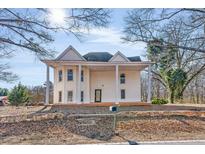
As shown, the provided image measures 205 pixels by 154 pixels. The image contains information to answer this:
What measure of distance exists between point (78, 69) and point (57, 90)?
4.56 ft

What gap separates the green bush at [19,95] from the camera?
35.0 ft

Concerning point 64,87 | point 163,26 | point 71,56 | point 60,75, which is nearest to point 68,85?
point 64,87

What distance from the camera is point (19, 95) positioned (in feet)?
38.5

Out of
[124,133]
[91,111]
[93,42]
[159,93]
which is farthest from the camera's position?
[159,93]

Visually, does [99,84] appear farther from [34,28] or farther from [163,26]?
[34,28]

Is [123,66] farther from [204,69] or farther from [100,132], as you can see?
[100,132]

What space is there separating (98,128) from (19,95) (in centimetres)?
514

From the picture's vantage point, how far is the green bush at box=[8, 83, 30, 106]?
10672 mm

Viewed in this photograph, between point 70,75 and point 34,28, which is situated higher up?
point 34,28

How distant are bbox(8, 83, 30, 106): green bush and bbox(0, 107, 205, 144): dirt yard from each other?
1407 mm

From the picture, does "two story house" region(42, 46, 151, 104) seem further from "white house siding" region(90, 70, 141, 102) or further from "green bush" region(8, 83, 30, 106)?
"green bush" region(8, 83, 30, 106)

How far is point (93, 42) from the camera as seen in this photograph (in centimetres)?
882

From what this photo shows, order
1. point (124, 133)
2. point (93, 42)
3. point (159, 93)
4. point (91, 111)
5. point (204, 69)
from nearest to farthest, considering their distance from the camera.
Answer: point (124, 133) → point (93, 42) → point (91, 111) → point (204, 69) → point (159, 93)
